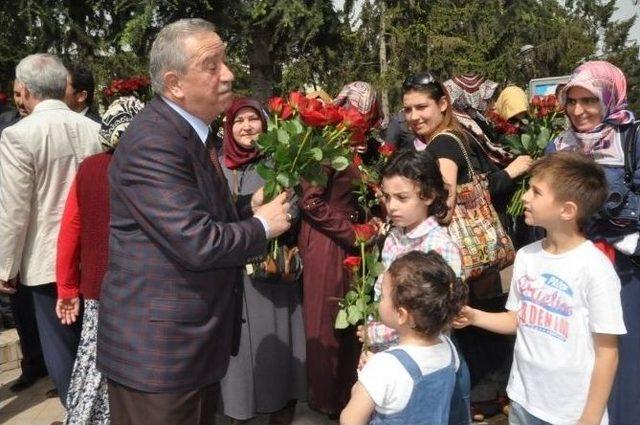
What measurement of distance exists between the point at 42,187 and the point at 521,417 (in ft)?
8.87

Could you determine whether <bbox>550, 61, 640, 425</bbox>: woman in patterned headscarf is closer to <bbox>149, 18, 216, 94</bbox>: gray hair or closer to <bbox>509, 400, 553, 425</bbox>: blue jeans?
<bbox>509, 400, 553, 425</bbox>: blue jeans

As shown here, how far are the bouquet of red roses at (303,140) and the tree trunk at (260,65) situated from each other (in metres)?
9.69

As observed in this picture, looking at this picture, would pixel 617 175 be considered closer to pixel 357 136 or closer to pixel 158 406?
pixel 357 136

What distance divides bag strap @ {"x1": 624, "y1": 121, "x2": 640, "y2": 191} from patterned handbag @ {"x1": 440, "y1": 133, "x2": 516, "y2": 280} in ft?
2.22

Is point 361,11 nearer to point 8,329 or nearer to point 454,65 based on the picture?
point 454,65

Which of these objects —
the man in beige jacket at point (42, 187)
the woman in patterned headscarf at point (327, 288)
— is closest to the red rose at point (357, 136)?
the woman in patterned headscarf at point (327, 288)

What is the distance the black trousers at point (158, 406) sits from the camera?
2074mm

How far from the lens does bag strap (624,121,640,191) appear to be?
2607 mm

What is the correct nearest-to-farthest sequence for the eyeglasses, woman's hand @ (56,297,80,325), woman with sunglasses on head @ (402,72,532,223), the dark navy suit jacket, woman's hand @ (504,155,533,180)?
the dark navy suit jacket
woman with sunglasses on head @ (402,72,532,223)
the eyeglasses
woman's hand @ (56,297,80,325)
woman's hand @ (504,155,533,180)

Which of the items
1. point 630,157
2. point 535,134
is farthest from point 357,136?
point 535,134

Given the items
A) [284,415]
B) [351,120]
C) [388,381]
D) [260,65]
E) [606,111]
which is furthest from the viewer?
[260,65]

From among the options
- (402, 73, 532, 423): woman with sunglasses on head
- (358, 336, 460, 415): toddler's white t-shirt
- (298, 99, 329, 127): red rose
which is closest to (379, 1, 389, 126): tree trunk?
(402, 73, 532, 423): woman with sunglasses on head

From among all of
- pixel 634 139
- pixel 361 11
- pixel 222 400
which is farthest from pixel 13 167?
pixel 361 11

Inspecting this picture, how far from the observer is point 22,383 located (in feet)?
14.5
